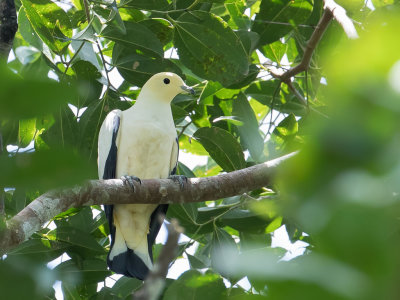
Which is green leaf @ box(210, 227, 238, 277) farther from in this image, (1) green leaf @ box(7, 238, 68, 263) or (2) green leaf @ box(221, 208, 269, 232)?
(1) green leaf @ box(7, 238, 68, 263)

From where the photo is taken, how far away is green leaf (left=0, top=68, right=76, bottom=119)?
1.60ft

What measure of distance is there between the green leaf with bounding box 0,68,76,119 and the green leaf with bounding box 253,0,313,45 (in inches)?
120

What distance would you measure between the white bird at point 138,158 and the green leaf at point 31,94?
2.72 meters

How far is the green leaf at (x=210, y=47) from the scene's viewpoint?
10.4 feet

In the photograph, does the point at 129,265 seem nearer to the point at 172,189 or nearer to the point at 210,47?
the point at 172,189

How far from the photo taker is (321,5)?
351cm

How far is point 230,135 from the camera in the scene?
9.88 ft

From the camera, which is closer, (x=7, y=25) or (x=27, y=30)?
(x=7, y=25)

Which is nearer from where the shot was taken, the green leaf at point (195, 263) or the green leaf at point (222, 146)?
the green leaf at point (222, 146)

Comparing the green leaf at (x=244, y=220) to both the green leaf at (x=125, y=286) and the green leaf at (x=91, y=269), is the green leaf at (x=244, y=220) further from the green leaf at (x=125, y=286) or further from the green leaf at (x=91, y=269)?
→ the green leaf at (x=91, y=269)

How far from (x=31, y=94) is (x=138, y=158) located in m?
2.90

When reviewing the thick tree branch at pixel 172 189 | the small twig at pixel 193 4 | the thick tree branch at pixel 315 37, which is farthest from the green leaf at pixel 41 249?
the thick tree branch at pixel 315 37

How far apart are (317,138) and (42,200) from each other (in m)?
1.93


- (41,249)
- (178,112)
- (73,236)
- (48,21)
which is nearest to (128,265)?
(73,236)
